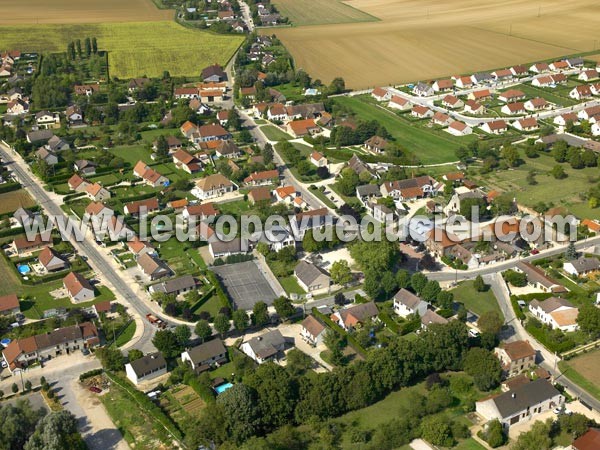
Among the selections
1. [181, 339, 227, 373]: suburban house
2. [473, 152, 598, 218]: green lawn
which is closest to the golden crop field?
[473, 152, 598, 218]: green lawn

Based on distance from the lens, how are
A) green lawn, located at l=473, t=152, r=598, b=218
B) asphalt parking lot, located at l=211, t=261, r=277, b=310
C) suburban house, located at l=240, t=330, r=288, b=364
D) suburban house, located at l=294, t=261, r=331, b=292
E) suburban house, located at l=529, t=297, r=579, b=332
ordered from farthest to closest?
green lawn, located at l=473, t=152, r=598, b=218
suburban house, located at l=294, t=261, r=331, b=292
asphalt parking lot, located at l=211, t=261, r=277, b=310
suburban house, located at l=529, t=297, r=579, b=332
suburban house, located at l=240, t=330, r=288, b=364


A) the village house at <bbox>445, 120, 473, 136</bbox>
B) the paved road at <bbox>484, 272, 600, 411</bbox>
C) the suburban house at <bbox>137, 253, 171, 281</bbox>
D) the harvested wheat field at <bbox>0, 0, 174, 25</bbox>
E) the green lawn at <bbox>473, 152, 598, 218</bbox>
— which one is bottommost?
the paved road at <bbox>484, 272, 600, 411</bbox>

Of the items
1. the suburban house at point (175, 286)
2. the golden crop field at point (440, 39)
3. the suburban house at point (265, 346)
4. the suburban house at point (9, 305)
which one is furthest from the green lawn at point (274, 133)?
the suburban house at point (265, 346)

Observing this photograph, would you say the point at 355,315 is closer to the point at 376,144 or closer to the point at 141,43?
the point at 376,144

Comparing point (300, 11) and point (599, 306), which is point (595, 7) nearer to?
point (300, 11)

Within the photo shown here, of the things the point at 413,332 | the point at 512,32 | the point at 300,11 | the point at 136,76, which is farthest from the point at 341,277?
the point at 300,11

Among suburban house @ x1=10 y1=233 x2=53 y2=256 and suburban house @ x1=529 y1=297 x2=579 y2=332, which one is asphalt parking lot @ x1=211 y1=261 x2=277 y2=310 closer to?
suburban house @ x1=10 y1=233 x2=53 y2=256
